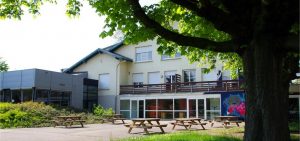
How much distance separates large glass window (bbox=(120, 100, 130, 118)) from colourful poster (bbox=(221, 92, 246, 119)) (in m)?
10.5

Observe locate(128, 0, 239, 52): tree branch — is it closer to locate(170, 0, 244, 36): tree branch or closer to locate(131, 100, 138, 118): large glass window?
locate(170, 0, 244, 36): tree branch

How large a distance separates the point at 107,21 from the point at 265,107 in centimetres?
455

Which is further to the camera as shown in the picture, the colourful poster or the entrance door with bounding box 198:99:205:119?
the entrance door with bounding box 198:99:205:119

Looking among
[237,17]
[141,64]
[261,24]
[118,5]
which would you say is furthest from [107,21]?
[141,64]

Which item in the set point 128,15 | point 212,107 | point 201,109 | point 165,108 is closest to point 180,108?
point 165,108

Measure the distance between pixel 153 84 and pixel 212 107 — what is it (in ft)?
20.9

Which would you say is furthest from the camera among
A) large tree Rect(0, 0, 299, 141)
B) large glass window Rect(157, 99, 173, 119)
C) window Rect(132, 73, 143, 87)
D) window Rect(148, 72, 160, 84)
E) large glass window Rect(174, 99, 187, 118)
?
window Rect(132, 73, 143, 87)

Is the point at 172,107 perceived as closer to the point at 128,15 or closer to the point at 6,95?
the point at 6,95

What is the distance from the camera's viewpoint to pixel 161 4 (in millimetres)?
10930

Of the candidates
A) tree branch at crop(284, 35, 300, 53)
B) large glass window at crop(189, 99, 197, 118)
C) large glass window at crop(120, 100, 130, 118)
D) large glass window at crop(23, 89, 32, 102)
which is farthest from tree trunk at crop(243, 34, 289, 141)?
large glass window at crop(120, 100, 130, 118)

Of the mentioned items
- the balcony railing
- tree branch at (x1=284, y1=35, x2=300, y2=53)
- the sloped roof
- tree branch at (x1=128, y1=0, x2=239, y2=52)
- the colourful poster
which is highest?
the sloped roof

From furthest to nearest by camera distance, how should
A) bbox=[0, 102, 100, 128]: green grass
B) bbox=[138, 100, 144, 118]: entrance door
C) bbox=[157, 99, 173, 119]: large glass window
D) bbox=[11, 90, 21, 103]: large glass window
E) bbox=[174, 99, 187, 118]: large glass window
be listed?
1. bbox=[138, 100, 144, 118]: entrance door
2. bbox=[157, 99, 173, 119]: large glass window
3. bbox=[174, 99, 187, 118]: large glass window
4. bbox=[11, 90, 21, 103]: large glass window
5. bbox=[0, 102, 100, 128]: green grass

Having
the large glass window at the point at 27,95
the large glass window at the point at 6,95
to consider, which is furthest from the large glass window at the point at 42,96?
the large glass window at the point at 6,95

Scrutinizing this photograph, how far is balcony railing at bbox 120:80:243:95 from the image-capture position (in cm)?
→ 3086
